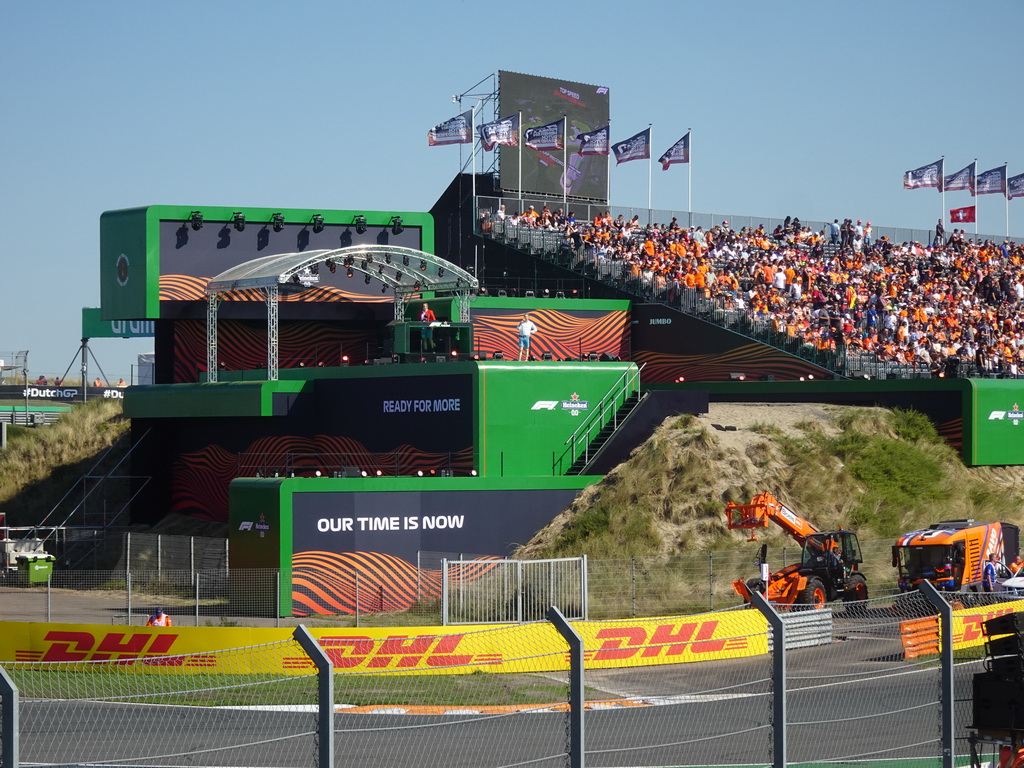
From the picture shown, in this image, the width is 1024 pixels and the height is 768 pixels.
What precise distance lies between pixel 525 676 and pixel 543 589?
890cm

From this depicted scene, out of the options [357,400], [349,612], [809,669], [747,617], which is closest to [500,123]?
[357,400]

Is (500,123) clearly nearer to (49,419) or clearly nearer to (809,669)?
(49,419)

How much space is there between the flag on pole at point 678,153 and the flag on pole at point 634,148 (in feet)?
4.46

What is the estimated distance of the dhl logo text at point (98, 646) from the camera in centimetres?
2439

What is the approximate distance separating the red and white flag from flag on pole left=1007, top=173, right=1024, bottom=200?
3.02 m

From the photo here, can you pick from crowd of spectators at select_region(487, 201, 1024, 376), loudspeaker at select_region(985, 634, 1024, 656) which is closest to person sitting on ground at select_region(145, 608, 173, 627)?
loudspeaker at select_region(985, 634, 1024, 656)

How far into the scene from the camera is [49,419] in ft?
223

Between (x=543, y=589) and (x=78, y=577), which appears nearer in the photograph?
(x=543, y=589)

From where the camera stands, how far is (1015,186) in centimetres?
6950

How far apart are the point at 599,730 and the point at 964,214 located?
5604 centimetres

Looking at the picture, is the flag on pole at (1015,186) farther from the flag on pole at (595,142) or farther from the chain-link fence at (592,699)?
the chain-link fence at (592,699)

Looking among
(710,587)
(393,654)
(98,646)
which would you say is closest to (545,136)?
(710,587)

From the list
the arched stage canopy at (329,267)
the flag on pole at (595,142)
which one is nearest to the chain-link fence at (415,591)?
the arched stage canopy at (329,267)

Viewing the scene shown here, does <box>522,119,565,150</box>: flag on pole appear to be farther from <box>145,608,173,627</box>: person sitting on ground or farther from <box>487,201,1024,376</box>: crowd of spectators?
<box>145,608,173,627</box>: person sitting on ground
